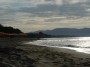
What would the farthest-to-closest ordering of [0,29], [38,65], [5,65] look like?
[0,29] → [38,65] → [5,65]

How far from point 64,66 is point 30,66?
2348 mm

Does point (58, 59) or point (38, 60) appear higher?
point (38, 60)

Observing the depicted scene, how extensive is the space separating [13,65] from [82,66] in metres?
4.28

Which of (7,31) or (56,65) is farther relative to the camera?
(7,31)

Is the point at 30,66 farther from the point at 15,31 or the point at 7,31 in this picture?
the point at 15,31

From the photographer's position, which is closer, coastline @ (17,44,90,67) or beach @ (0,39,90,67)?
beach @ (0,39,90,67)

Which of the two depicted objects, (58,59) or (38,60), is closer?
(38,60)

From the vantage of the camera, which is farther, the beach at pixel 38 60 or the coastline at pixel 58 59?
the coastline at pixel 58 59

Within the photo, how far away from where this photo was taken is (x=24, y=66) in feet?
50.0

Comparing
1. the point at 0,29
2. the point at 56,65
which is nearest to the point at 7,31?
the point at 0,29

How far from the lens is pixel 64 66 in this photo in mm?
16594

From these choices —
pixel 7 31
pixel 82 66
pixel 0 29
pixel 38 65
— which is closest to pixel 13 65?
pixel 38 65

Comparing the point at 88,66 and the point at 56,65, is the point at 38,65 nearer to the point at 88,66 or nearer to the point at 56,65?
the point at 56,65

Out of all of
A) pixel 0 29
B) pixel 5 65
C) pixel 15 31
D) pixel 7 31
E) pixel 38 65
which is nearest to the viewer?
pixel 5 65
